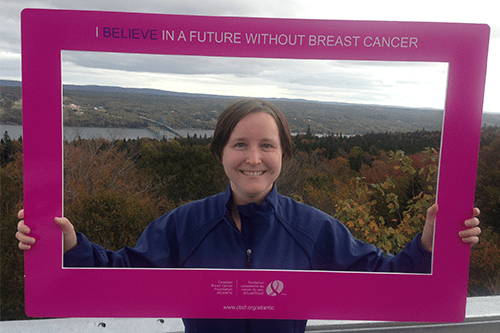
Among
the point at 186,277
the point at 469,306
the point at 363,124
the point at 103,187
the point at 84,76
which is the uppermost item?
the point at 84,76

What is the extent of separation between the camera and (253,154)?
1843 millimetres

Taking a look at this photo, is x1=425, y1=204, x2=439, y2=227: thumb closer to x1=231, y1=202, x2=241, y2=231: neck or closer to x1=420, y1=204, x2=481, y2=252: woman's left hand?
x1=420, y1=204, x2=481, y2=252: woman's left hand

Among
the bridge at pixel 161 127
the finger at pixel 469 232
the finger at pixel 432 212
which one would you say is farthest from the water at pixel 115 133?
the finger at pixel 469 232

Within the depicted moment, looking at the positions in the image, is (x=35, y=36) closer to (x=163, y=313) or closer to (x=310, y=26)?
(x=310, y=26)

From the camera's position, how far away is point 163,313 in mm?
1980

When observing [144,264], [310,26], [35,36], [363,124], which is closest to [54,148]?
[35,36]

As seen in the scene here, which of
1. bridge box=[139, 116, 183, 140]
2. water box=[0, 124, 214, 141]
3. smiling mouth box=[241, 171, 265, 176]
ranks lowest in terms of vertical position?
smiling mouth box=[241, 171, 265, 176]

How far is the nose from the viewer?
1840 mm

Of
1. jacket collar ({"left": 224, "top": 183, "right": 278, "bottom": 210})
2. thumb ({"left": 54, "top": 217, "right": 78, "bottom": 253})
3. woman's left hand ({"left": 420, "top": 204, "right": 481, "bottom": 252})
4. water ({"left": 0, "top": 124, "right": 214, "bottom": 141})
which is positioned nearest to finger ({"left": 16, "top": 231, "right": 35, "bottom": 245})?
thumb ({"left": 54, "top": 217, "right": 78, "bottom": 253})

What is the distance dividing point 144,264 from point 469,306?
2.43 meters

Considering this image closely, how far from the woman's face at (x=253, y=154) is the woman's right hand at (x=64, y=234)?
33.8 inches

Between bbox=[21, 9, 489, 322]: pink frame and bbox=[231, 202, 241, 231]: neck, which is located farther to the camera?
bbox=[231, 202, 241, 231]: neck

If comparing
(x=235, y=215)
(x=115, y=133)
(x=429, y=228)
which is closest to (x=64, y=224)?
(x=115, y=133)

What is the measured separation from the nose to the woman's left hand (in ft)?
3.05
